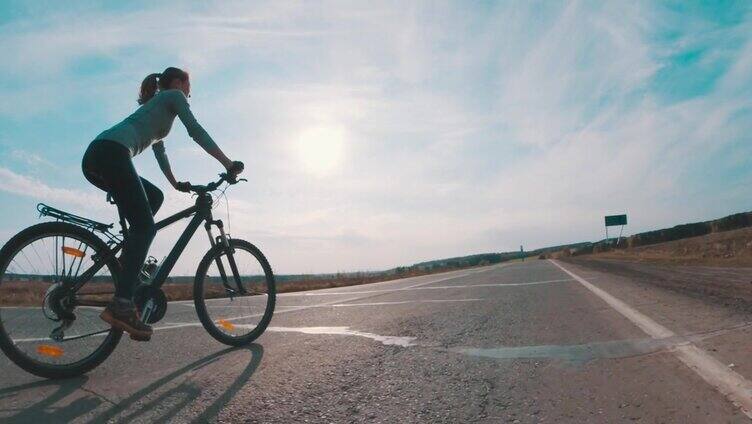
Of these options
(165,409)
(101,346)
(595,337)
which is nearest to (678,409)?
(595,337)

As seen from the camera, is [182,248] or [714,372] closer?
[714,372]


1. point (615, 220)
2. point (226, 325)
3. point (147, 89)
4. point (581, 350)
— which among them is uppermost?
point (615, 220)

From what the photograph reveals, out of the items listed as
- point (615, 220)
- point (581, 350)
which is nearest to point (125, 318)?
point (581, 350)

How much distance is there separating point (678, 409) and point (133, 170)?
128 inches

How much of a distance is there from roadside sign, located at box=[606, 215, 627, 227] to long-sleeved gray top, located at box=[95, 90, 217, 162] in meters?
99.9

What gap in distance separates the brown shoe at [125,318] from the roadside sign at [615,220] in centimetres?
10038

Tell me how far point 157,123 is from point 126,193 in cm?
58

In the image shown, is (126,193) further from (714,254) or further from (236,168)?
(714,254)

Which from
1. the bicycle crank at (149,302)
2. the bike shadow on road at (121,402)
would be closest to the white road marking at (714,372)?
the bike shadow on road at (121,402)

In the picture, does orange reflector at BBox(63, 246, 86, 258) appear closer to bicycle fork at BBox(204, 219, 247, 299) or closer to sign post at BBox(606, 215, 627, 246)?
bicycle fork at BBox(204, 219, 247, 299)

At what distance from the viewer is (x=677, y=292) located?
5539mm

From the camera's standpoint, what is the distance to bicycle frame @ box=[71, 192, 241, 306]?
3.13m

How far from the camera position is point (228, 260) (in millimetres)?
4074

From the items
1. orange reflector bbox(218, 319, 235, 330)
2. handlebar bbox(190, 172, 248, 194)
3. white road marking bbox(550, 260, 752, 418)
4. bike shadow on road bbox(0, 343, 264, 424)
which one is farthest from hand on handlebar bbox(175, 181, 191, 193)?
white road marking bbox(550, 260, 752, 418)
